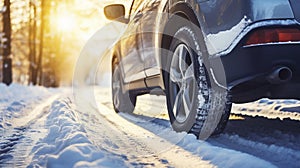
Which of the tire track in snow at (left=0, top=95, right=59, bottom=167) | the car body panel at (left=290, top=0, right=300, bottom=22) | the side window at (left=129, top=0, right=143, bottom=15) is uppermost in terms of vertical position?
the side window at (left=129, top=0, right=143, bottom=15)

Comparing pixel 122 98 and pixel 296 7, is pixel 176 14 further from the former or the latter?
Answer: pixel 122 98

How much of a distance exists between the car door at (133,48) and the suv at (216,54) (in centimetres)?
25

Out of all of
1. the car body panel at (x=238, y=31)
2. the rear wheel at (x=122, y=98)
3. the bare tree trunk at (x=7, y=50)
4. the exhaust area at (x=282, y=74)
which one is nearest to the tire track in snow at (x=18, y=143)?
the car body panel at (x=238, y=31)

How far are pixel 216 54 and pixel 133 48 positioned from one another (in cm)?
251

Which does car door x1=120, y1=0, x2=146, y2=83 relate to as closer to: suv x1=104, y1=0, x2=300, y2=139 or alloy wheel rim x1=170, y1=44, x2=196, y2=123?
suv x1=104, y1=0, x2=300, y2=139

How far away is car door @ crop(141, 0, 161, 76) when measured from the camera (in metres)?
4.59

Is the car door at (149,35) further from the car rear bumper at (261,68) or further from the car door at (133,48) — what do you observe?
the car rear bumper at (261,68)

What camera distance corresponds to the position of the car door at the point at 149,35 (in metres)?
4.59

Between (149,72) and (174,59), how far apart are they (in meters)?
0.88

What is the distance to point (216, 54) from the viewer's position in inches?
131

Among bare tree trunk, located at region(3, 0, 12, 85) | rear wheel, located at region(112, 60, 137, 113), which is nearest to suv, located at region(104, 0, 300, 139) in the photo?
rear wheel, located at region(112, 60, 137, 113)

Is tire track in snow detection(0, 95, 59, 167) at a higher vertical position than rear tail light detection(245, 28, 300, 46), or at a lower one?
lower

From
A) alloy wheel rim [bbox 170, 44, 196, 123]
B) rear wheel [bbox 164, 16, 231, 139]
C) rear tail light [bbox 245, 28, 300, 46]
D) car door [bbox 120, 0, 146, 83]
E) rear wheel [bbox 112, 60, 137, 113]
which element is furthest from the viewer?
rear wheel [bbox 112, 60, 137, 113]

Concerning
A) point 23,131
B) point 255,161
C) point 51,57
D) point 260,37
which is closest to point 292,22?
point 260,37
